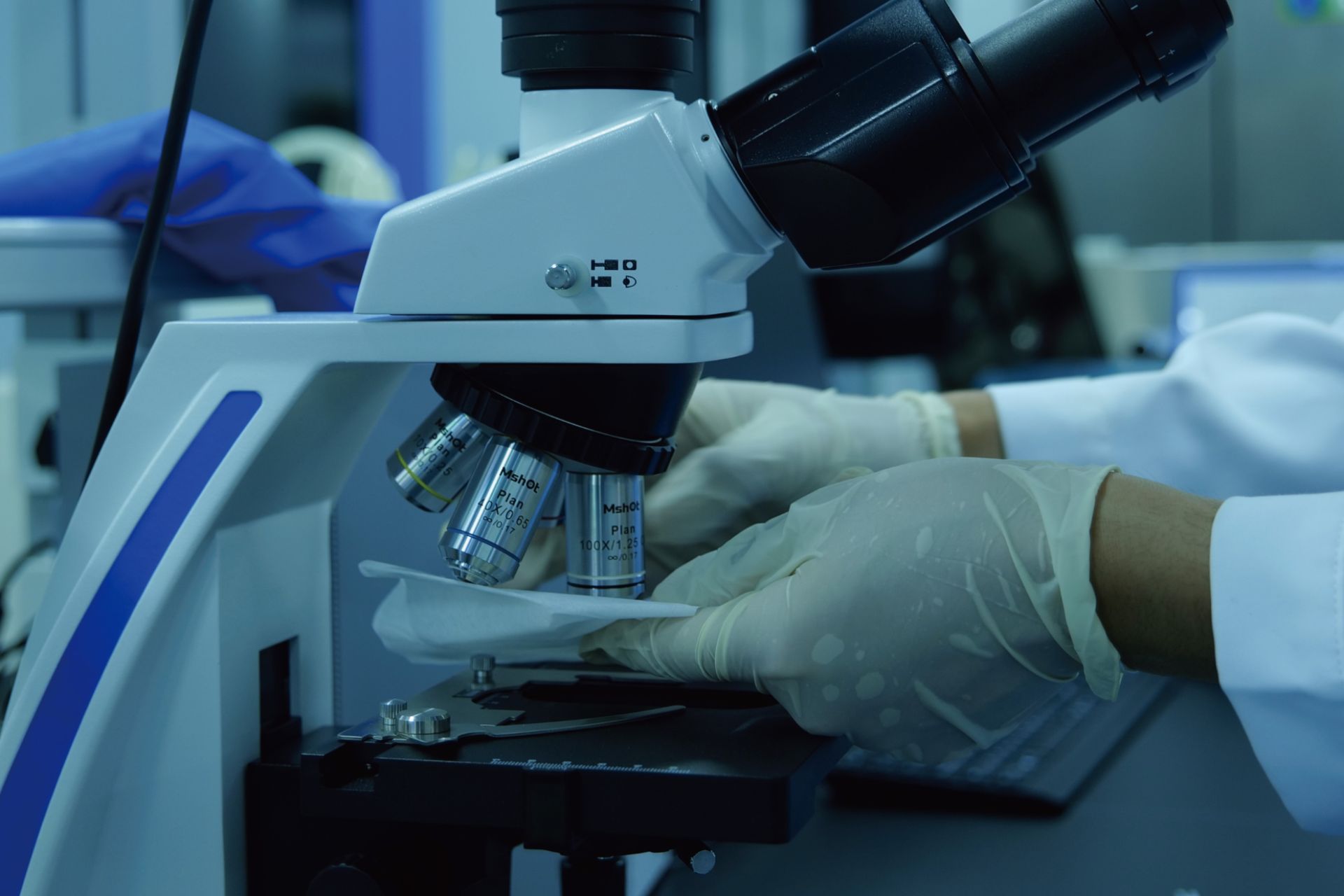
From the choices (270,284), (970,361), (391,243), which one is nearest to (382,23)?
(970,361)

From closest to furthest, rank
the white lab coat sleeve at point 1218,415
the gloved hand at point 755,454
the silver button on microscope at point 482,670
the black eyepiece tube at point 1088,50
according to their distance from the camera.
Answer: the black eyepiece tube at point 1088,50 → the silver button on microscope at point 482,670 → the gloved hand at point 755,454 → the white lab coat sleeve at point 1218,415

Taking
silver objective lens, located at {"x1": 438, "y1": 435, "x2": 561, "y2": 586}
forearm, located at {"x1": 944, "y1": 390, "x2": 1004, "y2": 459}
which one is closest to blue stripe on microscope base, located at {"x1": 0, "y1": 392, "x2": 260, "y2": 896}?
silver objective lens, located at {"x1": 438, "y1": 435, "x2": 561, "y2": 586}

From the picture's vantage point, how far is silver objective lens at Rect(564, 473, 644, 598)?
1.90 ft

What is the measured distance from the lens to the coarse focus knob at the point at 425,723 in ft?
1.86

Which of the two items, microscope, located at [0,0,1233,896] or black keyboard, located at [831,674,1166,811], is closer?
microscope, located at [0,0,1233,896]

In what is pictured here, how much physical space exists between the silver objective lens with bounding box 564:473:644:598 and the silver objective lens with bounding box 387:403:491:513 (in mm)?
48

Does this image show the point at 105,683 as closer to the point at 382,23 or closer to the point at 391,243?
the point at 391,243

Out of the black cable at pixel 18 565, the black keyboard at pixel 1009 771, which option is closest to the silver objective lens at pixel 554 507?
the black keyboard at pixel 1009 771

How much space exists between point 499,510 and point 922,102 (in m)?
0.25

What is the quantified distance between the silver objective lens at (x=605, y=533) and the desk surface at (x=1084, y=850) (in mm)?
272

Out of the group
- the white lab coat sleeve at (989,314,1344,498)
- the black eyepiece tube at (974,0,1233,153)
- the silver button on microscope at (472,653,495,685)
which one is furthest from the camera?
the white lab coat sleeve at (989,314,1344,498)

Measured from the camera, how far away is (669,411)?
57 cm

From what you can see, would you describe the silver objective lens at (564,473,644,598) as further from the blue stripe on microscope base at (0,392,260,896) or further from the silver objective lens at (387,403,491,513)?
the blue stripe on microscope base at (0,392,260,896)

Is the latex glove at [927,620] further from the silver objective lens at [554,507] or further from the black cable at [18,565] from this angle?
the black cable at [18,565]
